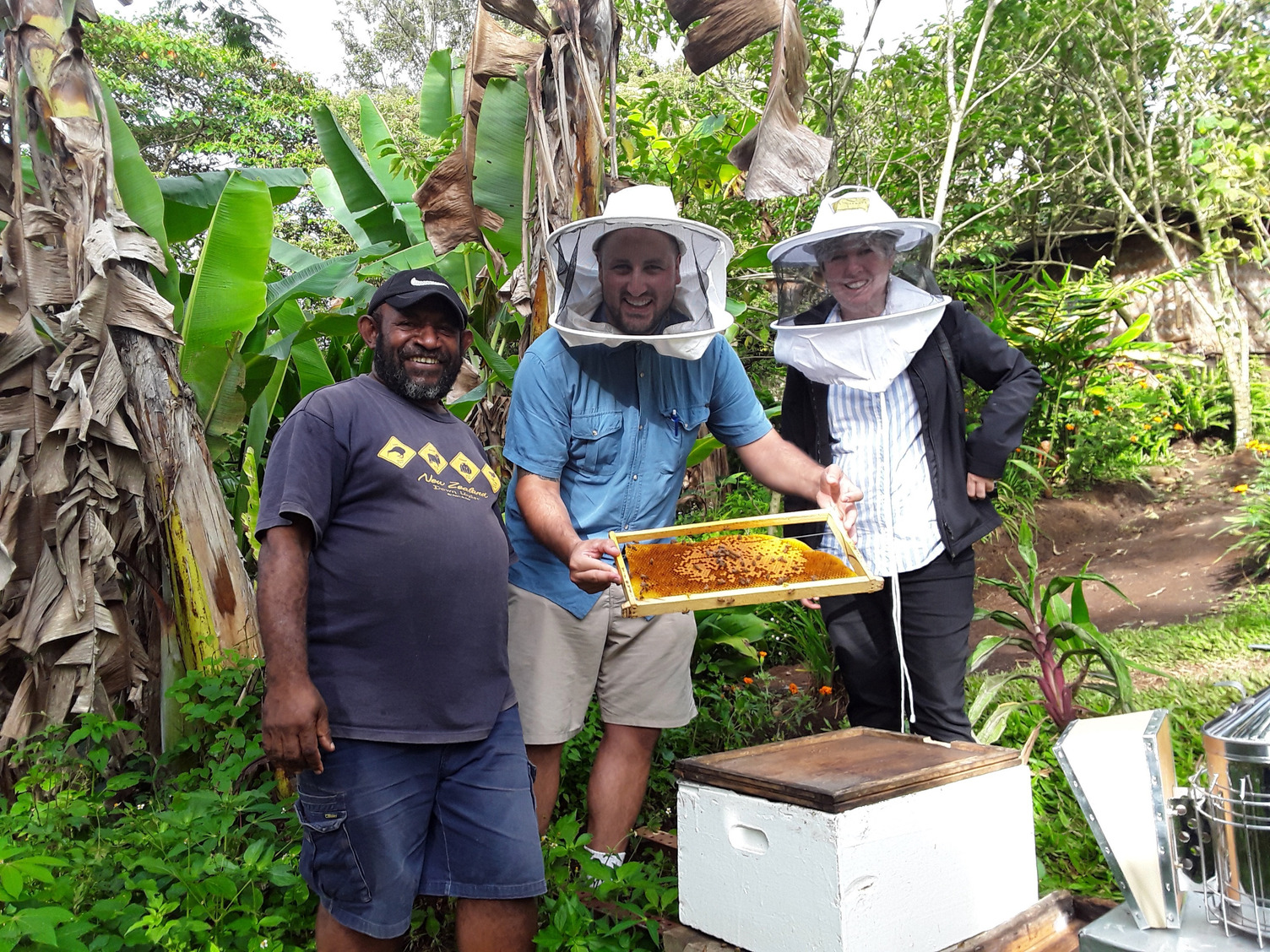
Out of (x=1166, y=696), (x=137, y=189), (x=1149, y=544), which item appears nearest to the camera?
(x=1166, y=696)

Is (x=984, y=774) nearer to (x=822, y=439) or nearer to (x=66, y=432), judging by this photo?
(x=822, y=439)

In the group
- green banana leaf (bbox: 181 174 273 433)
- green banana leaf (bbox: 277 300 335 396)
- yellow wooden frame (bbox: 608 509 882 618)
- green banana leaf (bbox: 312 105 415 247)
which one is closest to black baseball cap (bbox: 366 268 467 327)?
yellow wooden frame (bbox: 608 509 882 618)

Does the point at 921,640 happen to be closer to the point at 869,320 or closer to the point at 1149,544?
the point at 869,320

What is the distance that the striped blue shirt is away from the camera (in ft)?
9.14

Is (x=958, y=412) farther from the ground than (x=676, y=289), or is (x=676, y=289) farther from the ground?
(x=676, y=289)

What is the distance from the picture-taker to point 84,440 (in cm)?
338

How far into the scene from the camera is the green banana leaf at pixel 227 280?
4062mm

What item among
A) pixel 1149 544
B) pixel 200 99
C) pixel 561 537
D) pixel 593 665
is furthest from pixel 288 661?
pixel 200 99

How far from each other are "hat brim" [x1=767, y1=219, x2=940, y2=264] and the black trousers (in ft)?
3.20

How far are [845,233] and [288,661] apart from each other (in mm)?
1921

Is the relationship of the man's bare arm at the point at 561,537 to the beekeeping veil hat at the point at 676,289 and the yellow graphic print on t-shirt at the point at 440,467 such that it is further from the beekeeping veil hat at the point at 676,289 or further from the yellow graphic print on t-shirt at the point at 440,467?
the beekeeping veil hat at the point at 676,289

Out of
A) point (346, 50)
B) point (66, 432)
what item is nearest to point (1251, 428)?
point (66, 432)

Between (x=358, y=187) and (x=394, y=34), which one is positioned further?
(x=394, y=34)

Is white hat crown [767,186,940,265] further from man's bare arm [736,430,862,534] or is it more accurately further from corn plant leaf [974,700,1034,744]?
corn plant leaf [974,700,1034,744]
